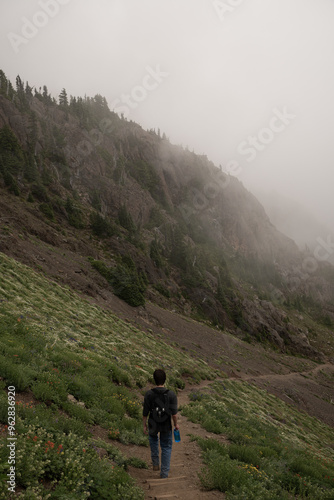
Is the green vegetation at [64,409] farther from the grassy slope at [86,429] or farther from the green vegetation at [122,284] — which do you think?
the green vegetation at [122,284]

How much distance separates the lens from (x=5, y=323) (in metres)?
12.9

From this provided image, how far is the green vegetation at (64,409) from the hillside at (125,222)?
78.3 feet

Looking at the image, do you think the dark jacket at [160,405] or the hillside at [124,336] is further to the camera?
the dark jacket at [160,405]

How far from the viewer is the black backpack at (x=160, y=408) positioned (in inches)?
299

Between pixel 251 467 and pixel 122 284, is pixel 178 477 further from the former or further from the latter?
pixel 122 284

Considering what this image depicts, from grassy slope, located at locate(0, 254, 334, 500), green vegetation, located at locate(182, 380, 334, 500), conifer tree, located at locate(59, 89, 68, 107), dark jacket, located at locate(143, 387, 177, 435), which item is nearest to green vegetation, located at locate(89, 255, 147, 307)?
grassy slope, located at locate(0, 254, 334, 500)

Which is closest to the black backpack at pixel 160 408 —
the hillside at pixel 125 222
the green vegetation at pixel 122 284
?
the hillside at pixel 125 222

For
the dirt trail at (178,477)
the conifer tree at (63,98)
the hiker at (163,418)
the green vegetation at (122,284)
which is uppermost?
the conifer tree at (63,98)

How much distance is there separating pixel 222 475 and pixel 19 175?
7778 cm

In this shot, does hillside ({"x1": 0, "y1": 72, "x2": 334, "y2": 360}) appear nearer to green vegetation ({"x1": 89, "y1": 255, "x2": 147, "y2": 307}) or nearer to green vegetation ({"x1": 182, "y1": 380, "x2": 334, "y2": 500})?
green vegetation ({"x1": 89, "y1": 255, "x2": 147, "y2": 307})

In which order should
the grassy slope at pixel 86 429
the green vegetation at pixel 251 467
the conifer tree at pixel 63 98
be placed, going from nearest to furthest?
the grassy slope at pixel 86 429 → the green vegetation at pixel 251 467 → the conifer tree at pixel 63 98

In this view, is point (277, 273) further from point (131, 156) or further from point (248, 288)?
point (131, 156)

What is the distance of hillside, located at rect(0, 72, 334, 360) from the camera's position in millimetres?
52469

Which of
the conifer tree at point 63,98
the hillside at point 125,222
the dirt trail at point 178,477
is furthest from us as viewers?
the conifer tree at point 63,98
